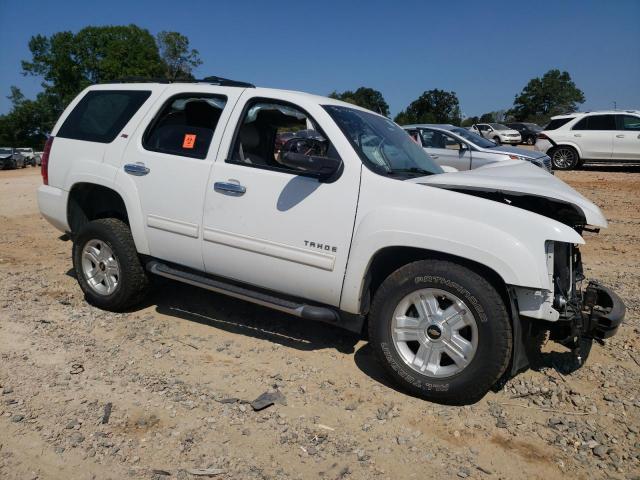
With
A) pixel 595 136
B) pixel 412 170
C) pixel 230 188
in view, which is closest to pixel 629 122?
pixel 595 136

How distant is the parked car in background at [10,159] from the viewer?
3102 cm

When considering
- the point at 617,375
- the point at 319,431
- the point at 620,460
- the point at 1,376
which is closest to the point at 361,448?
the point at 319,431

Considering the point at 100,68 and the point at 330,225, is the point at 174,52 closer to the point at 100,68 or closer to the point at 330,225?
the point at 100,68

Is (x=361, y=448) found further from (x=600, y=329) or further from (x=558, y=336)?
(x=600, y=329)

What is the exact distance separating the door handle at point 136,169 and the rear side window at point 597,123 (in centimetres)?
1558

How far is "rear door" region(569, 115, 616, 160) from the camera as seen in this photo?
15.8 metres

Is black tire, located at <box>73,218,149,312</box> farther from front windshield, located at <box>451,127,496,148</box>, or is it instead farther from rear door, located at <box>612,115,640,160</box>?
rear door, located at <box>612,115,640,160</box>

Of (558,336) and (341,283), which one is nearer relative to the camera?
(558,336)

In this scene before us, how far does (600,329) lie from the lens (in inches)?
126

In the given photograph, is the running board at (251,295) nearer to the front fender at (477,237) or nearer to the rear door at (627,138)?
the front fender at (477,237)

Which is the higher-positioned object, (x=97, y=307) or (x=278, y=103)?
(x=278, y=103)

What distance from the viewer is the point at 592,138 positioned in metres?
16.0

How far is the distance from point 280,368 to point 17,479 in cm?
169

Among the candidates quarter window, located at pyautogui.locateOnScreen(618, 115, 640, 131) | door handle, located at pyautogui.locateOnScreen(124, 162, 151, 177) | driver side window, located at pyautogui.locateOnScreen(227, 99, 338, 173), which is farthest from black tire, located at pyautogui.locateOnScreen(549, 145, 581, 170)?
door handle, located at pyautogui.locateOnScreen(124, 162, 151, 177)
